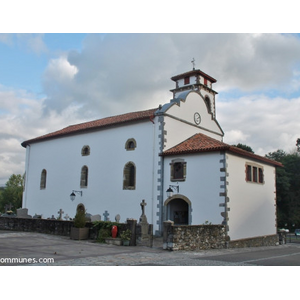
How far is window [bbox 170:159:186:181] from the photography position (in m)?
20.1

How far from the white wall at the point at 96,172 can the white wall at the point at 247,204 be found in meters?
4.96

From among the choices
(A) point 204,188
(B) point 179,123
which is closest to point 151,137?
(B) point 179,123

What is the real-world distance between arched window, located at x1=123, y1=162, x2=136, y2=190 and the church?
0.07m

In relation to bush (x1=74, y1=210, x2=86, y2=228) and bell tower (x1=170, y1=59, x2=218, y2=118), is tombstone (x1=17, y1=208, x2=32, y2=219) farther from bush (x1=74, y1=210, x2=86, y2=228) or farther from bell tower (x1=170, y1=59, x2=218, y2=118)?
bell tower (x1=170, y1=59, x2=218, y2=118)

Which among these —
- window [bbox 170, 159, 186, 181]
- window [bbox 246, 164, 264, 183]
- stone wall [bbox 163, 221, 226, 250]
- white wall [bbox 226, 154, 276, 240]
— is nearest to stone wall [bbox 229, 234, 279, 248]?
white wall [bbox 226, 154, 276, 240]

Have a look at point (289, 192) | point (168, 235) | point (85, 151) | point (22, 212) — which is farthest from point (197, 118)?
point (289, 192)

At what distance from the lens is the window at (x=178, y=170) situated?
66.1 feet

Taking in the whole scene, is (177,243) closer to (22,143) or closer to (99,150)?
(99,150)

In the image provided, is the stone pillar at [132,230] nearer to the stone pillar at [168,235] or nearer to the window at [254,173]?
the stone pillar at [168,235]

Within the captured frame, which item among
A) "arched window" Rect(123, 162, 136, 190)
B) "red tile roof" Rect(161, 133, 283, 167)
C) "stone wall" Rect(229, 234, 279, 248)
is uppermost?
"red tile roof" Rect(161, 133, 283, 167)

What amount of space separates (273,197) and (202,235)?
33.8 feet

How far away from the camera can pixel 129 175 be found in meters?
23.2

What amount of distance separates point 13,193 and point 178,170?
190 feet

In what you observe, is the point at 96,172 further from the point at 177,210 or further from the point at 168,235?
the point at 168,235
